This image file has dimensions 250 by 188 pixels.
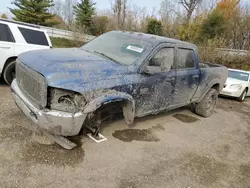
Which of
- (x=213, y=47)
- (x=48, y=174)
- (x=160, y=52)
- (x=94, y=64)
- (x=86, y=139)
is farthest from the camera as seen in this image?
(x=213, y=47)

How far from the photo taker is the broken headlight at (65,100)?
2.93 metres

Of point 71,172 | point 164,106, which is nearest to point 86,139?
point 71,172

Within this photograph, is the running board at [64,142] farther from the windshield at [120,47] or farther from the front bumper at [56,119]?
the windshield at [120,47]

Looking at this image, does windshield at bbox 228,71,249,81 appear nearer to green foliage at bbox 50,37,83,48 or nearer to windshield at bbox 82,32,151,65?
windshield at bbox 82,32,151,65

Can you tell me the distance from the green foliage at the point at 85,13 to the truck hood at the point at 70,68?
23.3 meters

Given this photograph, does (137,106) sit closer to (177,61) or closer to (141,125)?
(141,125)

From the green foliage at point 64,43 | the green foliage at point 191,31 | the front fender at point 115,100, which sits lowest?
the front fender at point 115,100

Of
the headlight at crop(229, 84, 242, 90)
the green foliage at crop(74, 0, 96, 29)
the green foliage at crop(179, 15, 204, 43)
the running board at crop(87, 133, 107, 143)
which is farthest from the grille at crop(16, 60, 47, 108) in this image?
the green foliage at crop(74, 0, 96, 29)

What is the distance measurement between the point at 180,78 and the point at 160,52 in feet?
2.73

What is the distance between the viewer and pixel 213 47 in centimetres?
1481

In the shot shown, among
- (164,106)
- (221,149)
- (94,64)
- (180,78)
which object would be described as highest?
(94,64)

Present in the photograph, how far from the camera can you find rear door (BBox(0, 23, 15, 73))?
5.68 meters

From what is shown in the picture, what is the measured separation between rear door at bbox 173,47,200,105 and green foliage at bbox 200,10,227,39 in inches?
650

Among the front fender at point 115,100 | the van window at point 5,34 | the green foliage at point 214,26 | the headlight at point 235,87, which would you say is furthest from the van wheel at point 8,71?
the green foliage at point 214,26
